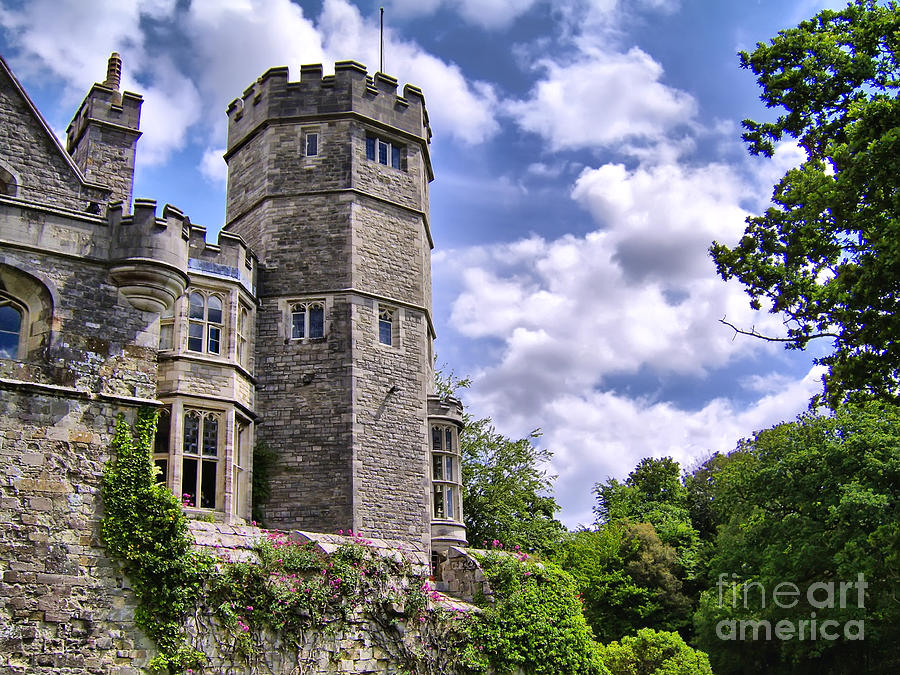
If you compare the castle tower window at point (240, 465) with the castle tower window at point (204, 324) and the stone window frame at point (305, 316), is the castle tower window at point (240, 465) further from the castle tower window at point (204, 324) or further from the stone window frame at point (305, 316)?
the stone window frame at point (305, 316)

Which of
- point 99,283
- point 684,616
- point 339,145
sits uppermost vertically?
point 339,145

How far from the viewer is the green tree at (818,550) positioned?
24344 millimetres

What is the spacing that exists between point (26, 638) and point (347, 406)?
29.3 ft

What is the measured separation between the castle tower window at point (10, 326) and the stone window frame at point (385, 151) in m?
10.8

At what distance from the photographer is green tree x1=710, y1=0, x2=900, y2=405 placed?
1195 centimetres

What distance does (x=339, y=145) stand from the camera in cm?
2122

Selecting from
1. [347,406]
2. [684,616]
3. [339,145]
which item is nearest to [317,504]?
[347,406]

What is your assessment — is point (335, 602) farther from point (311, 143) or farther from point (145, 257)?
point (311, 143)

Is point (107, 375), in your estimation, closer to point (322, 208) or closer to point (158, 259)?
point (158, 259)

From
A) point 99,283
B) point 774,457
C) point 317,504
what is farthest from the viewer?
point 774,457

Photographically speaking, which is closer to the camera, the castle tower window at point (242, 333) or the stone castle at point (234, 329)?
the stone castle at point (234, 329)

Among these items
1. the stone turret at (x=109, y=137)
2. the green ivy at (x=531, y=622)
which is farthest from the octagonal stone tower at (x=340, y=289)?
the green ivy at (x=531, y=622)

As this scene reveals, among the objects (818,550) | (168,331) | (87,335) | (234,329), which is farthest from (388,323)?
(818,550)

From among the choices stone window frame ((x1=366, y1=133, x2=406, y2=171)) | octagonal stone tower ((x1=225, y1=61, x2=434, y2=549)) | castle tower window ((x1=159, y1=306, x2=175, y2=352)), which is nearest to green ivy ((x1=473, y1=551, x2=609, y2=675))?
octagonal stone tower ((x1=225, y1=61, x2=434, y2=549))
